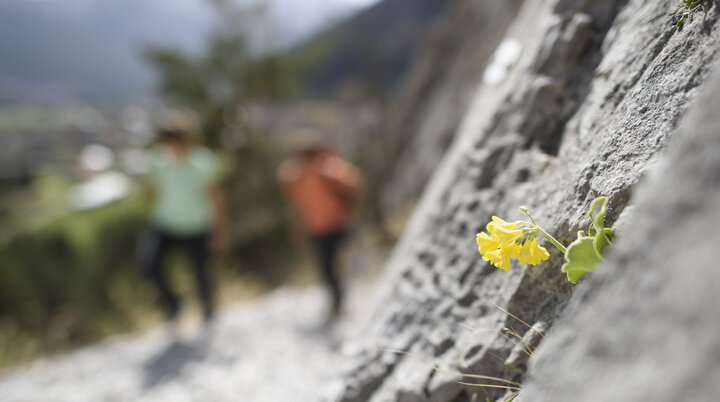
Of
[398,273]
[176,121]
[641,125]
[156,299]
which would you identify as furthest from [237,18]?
[641,125]

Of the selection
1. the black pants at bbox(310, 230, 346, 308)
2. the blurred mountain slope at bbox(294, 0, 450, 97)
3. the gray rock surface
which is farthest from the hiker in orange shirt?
the blurred mountain slope at bbox(294, 0, 450, 97)

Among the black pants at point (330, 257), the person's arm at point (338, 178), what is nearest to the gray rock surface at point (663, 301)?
the person's arm at point (338, 178)

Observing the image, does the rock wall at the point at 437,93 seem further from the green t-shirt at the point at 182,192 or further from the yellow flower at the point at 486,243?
the yellow flower at the point at 486,243

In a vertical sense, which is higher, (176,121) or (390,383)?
(176,121)

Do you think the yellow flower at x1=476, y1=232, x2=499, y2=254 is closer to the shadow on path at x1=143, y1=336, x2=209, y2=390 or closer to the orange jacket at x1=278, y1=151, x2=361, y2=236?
the orange jacket at x1=278, y1=151, x2=361, y2=236

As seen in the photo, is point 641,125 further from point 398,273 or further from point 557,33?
point 398,273

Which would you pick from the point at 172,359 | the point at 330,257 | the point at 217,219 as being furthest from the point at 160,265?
the point at 330,257

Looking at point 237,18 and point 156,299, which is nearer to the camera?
point 156,299

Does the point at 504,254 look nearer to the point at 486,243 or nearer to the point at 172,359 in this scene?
the point at 486,243
